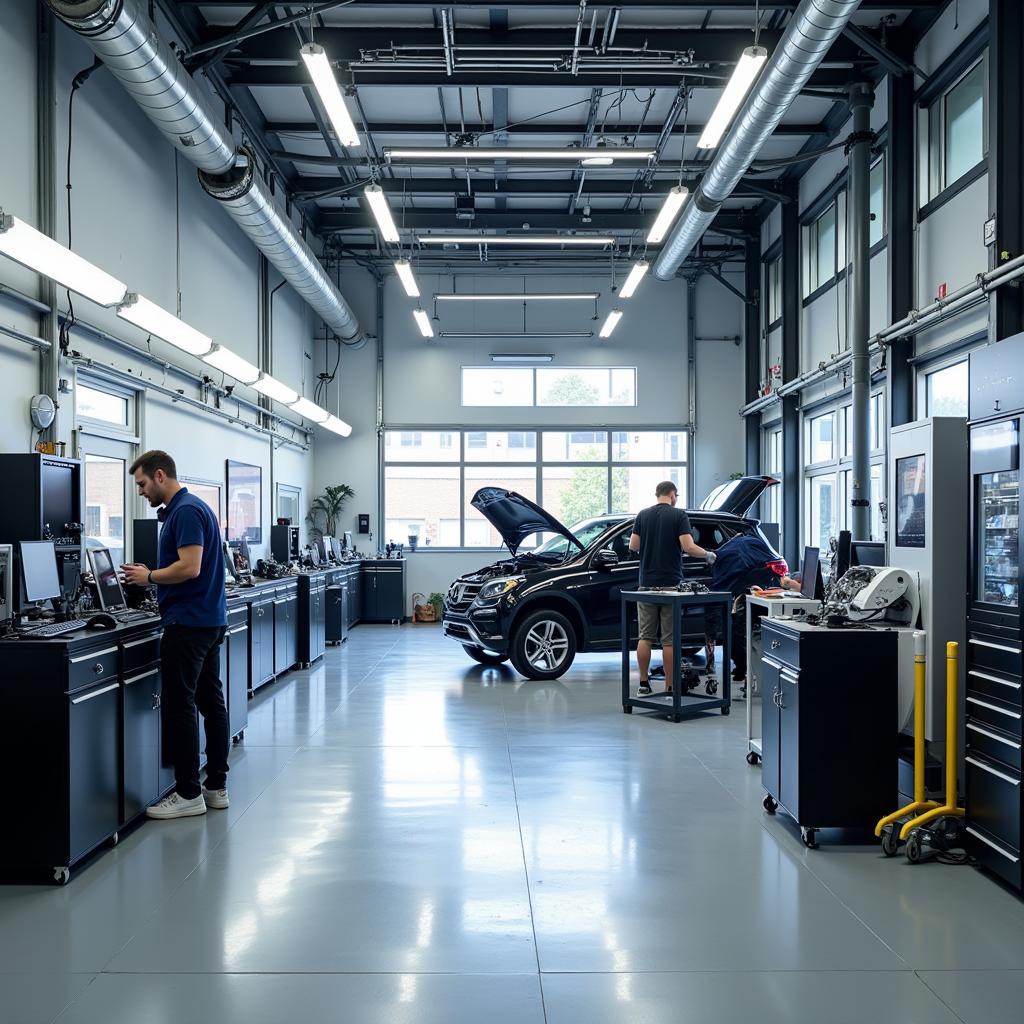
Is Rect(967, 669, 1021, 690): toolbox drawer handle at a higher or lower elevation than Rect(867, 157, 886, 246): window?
lower

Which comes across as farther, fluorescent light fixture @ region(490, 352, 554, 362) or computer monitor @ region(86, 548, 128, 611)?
fluorescent light fixture @ region(490, 352, 554, 362)

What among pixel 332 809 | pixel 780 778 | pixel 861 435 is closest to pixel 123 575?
pixel 332 809

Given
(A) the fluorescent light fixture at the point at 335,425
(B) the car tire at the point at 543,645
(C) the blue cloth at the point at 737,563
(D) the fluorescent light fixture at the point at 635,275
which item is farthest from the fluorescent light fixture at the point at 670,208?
(A) the fluorescent light fixture at the point at 335,425

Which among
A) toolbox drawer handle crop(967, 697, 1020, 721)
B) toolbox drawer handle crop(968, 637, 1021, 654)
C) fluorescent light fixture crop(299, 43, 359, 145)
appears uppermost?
fluorescent light fixture crop(299, 43, 359, 145)

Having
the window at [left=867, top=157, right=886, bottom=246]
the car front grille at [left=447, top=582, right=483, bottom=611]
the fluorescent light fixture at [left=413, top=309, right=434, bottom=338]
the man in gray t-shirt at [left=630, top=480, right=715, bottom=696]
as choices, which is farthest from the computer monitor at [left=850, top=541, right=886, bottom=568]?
the fluorescent light fixture at [left=413, top=309, right=434, bottom=338]

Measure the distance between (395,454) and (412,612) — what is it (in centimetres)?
262

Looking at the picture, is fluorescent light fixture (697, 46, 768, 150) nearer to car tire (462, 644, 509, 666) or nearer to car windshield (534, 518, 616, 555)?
car windshield (534, 518, 616, 555)

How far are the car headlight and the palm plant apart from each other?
6.61 metres

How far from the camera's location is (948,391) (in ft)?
27.3

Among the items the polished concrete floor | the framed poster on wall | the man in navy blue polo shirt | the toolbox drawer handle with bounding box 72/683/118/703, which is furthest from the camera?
the framed poster on wall

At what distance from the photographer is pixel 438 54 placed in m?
8.75

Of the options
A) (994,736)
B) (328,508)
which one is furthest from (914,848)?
(328,508)

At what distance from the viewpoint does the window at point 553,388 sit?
15312 millimetres

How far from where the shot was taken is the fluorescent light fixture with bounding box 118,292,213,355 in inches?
226
